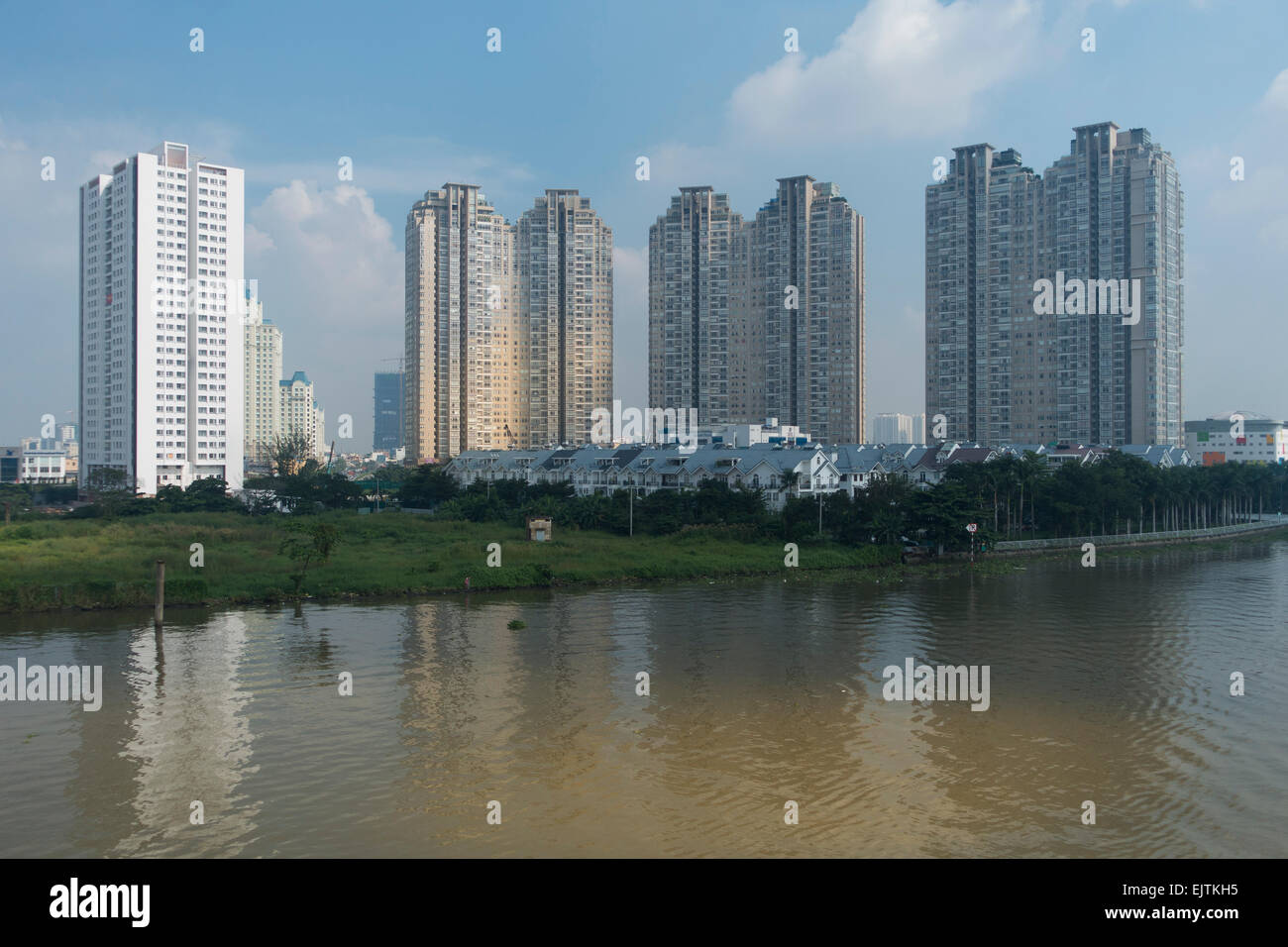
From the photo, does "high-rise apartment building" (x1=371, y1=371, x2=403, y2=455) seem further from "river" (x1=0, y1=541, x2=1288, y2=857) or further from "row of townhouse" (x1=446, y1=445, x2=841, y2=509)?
"river" (x1=0, y1=541, x2=1288, y2=857)

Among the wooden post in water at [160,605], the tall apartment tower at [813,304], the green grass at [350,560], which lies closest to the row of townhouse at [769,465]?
the green grass at [350,560]

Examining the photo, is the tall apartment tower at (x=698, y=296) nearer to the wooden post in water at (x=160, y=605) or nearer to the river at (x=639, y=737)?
the river at (x=639, y=737)

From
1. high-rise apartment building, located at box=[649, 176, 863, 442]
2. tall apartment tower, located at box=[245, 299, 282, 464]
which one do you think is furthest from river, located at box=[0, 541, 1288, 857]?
tall apartment tower, located at box=[245, 299, 282, 464]

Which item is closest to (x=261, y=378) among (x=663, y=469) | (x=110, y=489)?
(x=110, y=489)

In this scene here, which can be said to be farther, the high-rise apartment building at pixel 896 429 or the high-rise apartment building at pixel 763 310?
the high-rise apartment building at pixel 896 429

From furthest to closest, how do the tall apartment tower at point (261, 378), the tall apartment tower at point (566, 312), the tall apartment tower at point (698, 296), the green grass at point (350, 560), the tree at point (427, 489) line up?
1. the tall apartment tower at point (261, 378)
2. the tall apartment tower at point (566, 312)
3. the tall apartment tower at point (698, 296)
4. the tree at point (427, 489)
5. the green grass at point (350, 560)

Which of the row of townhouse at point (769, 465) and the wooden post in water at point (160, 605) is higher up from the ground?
the row of townhouse at point (769, 465)
